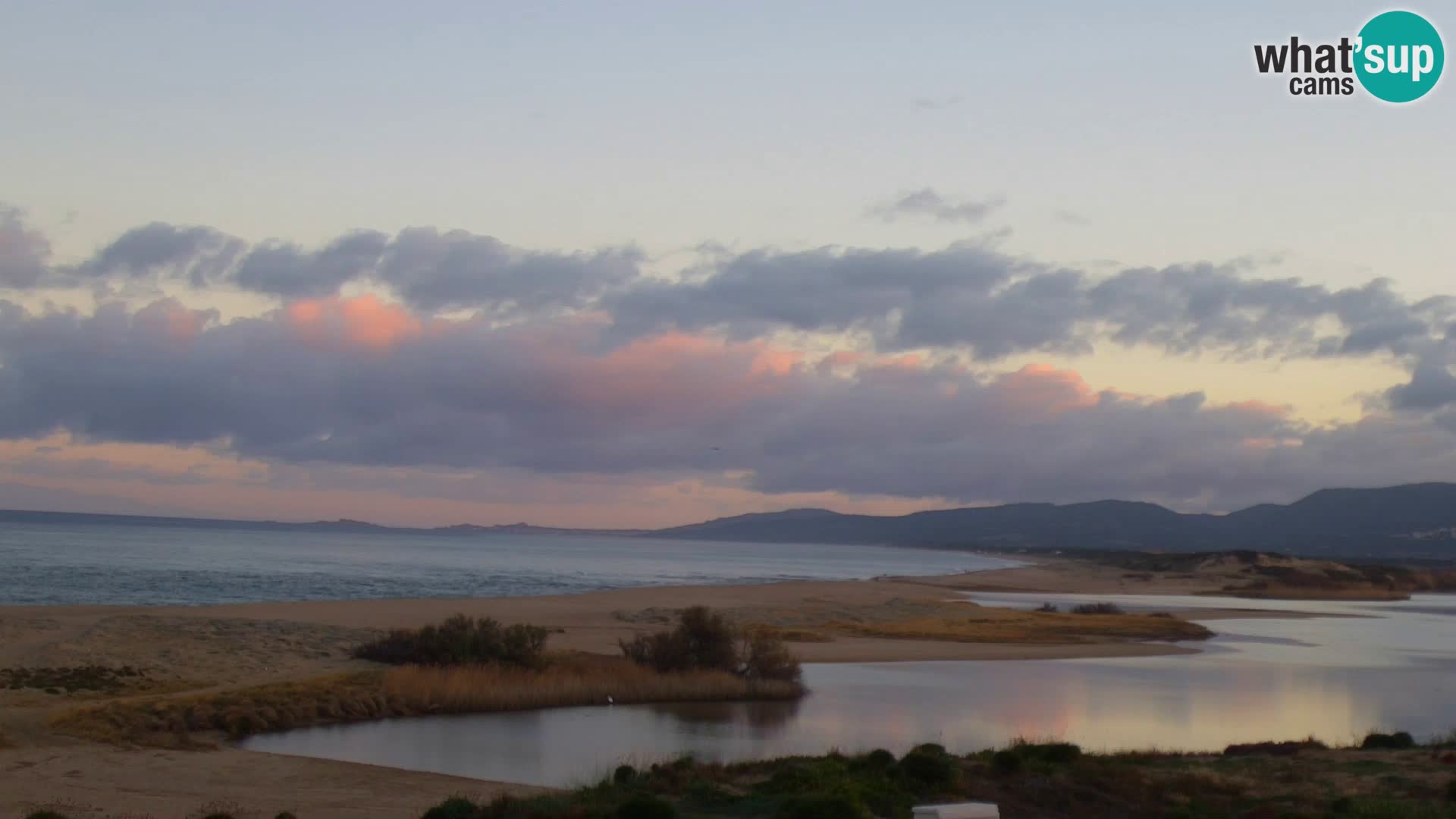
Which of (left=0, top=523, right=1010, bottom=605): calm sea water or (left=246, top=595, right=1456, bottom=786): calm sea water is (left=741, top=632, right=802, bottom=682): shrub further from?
(left=0, top=523, right=1010, bottom=605): calm sea water

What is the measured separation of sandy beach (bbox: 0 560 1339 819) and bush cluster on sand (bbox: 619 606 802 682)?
4.59 meters

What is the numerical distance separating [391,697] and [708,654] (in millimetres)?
8167

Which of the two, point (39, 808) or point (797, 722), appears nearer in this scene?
point (39, 808)

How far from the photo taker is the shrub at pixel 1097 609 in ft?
199

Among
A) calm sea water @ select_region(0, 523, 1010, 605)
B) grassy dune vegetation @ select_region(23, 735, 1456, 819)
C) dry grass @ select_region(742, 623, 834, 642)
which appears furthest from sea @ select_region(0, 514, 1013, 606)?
grassy dune vegetation @ select_region(23, 735, 1456, 819)

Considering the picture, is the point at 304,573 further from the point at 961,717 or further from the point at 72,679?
the point at 961,717

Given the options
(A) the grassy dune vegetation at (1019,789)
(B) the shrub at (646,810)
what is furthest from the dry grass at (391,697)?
(B) the shrub at (646,810)

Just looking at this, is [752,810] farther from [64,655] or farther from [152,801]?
[64,655]

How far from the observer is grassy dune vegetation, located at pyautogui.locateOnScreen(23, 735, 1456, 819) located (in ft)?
46.8

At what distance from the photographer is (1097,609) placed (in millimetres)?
61938

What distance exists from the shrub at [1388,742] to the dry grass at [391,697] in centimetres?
1282

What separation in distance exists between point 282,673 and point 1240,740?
1988cm

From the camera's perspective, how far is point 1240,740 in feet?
83.5

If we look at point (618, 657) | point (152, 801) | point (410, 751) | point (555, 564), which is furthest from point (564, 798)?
point (555, 564)
